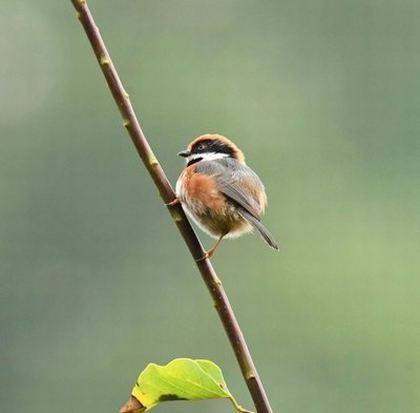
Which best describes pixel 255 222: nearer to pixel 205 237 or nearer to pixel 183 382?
pixel 183 382

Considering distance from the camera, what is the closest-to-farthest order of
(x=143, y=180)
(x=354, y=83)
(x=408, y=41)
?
(x=143, y=180) < (x=354, y=83) < (x=408, y=41)

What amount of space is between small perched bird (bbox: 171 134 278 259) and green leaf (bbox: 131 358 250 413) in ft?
5.63

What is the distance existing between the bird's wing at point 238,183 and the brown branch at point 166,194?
6.45ft

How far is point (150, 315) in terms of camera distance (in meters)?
16.9

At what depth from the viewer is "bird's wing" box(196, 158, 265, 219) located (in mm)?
4289

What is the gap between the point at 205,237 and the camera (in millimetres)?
13555

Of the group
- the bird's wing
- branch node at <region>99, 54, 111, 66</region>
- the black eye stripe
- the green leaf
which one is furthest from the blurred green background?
branch node at <region>99, 54, 111, 66</region>

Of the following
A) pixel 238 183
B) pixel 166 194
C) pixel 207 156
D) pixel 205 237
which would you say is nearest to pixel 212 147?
pixel 207 156

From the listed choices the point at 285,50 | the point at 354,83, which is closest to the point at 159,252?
the point at 354,83

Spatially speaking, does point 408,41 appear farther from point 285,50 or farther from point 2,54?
point 2,54

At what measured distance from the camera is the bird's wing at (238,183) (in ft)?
14.1

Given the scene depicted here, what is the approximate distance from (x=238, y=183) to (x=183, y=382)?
89.1 inches

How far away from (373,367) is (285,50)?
10.8m

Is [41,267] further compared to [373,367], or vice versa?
[41,267]
